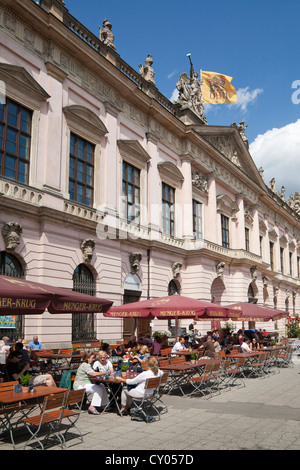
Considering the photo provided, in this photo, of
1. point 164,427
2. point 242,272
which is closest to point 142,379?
point 164,427

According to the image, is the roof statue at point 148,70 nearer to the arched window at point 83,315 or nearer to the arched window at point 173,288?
the arched window at point 173,288

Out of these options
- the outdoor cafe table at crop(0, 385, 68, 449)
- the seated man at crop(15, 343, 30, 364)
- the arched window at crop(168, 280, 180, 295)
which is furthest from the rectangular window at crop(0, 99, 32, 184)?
the arched window at crop(168, 280, 180, 295)

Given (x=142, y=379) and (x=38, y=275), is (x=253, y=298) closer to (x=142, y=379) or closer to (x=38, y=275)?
(x=38, y=275)

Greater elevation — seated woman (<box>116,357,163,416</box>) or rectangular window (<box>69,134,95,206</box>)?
rectangular window (<box>69,134,95,206</box>)

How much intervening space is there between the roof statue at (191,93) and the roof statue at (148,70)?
167 inches

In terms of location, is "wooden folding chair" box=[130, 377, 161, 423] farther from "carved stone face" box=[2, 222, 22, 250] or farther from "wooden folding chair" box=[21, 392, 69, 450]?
"carved stone face" box=[2, 222, 22, 250]

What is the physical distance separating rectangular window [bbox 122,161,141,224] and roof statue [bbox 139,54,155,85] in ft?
20.5

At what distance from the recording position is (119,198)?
22.0m

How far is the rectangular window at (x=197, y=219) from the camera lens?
29.7 meters

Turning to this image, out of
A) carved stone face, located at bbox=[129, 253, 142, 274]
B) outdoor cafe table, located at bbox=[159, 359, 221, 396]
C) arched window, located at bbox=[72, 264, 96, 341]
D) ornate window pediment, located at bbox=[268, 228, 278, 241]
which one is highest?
ornate window pediment, located at bbox=[268, 228, 278, 241]

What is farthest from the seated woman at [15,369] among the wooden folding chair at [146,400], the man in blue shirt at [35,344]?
the man in blue shirt at [35,344]

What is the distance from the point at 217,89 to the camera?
33812mm

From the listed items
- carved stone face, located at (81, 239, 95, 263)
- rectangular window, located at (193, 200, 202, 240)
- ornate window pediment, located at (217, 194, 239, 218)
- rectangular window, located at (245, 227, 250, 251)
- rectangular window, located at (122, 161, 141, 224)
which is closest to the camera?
carved stone face, located at (81, 239, 95, 263)

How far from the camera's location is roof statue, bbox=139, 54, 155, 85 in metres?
26.1
